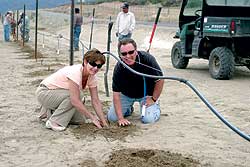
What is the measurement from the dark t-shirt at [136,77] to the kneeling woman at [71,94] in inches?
12.7

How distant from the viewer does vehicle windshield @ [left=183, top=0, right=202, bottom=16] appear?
37.8ft

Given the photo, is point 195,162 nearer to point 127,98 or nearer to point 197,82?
point 127,98

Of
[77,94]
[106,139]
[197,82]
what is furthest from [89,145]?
[197,82]

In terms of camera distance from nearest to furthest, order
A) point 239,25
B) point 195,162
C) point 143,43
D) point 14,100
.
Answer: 1. point 195,162
2. point 14,100
3. point 239,25
4. point 143,43

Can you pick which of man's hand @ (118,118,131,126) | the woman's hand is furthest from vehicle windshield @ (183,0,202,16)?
the woman's hand

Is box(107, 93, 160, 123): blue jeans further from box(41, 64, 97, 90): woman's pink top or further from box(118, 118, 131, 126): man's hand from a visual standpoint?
box(41, 64, 97, 90): woman's pink top

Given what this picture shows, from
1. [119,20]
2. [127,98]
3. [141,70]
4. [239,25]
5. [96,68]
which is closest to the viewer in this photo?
[96,68]

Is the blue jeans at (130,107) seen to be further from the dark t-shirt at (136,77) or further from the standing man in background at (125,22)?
the standing man in background at (125,22)

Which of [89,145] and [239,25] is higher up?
[239,25]

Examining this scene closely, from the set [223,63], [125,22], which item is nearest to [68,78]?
[223,63]

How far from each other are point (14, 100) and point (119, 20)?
528 centimetres

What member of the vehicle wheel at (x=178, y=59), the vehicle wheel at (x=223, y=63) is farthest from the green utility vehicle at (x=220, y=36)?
the vehicle wheel at (x=178, y=59)

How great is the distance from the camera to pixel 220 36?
9.72 metres

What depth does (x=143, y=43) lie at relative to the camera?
22.8 metres
